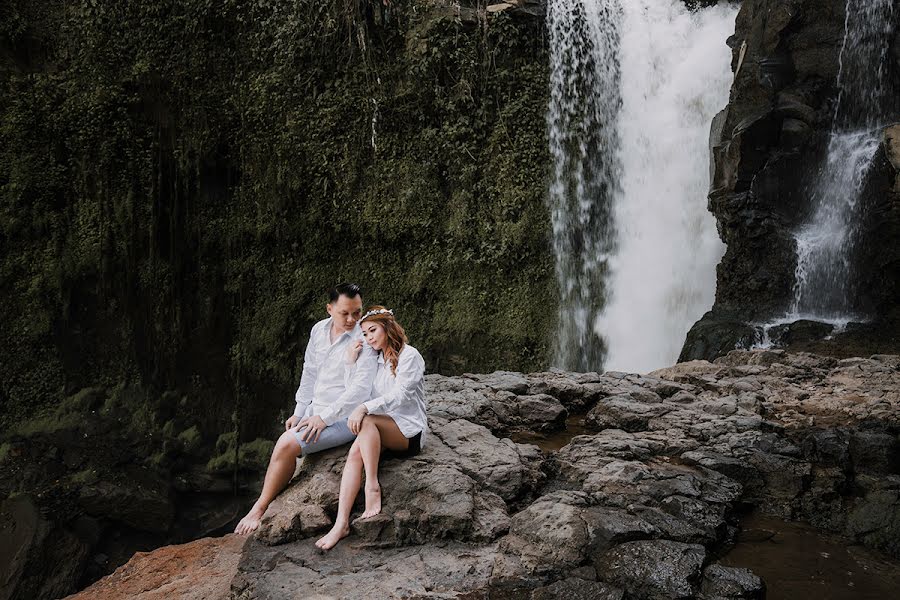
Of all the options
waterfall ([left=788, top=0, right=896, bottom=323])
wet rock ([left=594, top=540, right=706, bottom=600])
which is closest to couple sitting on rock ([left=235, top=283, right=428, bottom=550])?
wet rock ([left=594, top=540, right=706, bottom=600])

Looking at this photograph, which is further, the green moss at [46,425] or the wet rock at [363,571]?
the green moss at [46,425]

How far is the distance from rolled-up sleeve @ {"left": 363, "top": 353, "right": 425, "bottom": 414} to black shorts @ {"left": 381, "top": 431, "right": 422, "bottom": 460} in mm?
304

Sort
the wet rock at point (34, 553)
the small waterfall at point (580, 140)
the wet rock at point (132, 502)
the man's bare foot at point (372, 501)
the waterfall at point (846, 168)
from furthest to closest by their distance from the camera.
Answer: the small waterfall at point (580, 140)
the wet rock at point (132, 502)
the waterfall at point (846, 168)
the wet rock at point (34, 553)
the man's bare foot at point (372, 501)

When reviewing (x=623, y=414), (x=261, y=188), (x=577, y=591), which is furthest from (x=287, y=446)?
(x=261, y=188)

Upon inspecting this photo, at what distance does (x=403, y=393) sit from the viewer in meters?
3.25

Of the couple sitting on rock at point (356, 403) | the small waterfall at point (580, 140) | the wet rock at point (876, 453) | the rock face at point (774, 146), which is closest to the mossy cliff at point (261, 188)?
the small waterfall at point (580, 140)

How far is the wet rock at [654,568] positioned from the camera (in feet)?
8.07

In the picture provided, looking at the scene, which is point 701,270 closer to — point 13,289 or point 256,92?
point 256,92

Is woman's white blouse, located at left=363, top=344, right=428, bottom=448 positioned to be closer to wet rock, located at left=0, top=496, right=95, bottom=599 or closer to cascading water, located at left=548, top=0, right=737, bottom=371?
cascading water, located at left=548, top=0, right=737, bottom=371

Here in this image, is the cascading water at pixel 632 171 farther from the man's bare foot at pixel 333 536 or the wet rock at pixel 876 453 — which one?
the man's bare foot at pixel 333 536

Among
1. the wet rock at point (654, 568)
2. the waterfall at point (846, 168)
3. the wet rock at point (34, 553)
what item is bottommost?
the wet rock at point (34, 553)

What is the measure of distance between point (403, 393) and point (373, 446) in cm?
32

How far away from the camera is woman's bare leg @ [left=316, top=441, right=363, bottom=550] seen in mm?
2971

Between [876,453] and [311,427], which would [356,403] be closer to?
[311,427]
